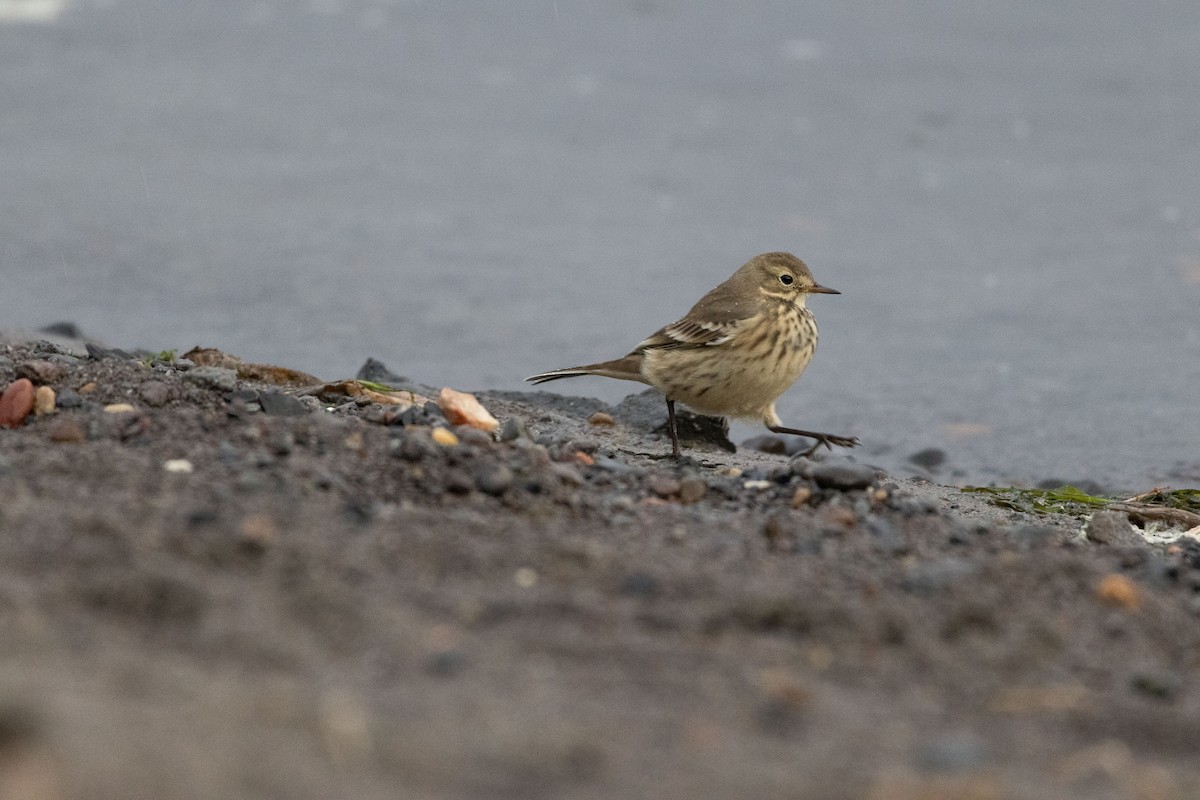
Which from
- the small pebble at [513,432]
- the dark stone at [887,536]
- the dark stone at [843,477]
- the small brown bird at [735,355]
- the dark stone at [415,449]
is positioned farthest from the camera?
the small brown bird at [735,355]

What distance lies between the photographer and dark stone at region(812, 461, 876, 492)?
19.3ft

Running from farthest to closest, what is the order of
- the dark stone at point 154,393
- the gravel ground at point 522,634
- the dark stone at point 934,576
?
the dark stone at point 154,393
the dark stone at point 934,576
the gravel ground at point 522,634

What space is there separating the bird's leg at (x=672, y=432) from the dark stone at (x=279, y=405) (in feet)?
7.07

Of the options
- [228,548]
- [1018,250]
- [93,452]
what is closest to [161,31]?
[1018,250]

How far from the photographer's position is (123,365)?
661 centimetres

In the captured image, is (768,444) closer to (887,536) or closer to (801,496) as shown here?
(801,496)

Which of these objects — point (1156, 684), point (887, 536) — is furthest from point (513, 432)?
point (1156, 684)

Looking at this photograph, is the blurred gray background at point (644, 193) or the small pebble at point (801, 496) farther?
the blurred gray background at point (644, 193)

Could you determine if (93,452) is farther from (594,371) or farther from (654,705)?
(594,371)

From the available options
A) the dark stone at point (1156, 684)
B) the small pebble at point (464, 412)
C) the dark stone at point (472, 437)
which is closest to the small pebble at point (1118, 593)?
the dark stone at point (1156, 684)

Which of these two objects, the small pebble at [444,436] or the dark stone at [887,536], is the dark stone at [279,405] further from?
the dark stone at [887,536]

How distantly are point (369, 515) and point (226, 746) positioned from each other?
67.8 inches

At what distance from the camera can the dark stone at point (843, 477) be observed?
232 inches

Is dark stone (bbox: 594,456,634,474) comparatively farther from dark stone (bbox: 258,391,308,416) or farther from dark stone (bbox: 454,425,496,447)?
dark stone (bbox: 258,391,308,416)
